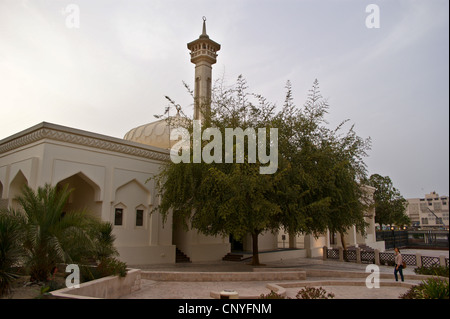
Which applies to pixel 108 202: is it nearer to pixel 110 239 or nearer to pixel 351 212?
pixel 110 239

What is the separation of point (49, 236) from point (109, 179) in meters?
6.74

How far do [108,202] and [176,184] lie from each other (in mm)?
3594

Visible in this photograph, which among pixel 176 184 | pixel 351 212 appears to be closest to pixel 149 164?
pixel 176 184

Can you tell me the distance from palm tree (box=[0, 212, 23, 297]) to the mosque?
4480 mm

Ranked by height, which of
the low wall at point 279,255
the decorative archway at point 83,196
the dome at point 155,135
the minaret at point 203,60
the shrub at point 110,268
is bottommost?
the low wall at point 279,255

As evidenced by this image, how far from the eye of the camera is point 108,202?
49.3 feet

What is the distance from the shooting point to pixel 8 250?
7660 mm

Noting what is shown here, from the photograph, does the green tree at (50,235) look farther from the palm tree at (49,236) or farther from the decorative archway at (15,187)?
the decorative archway at (15,187)

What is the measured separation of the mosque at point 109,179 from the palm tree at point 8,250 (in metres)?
4.48

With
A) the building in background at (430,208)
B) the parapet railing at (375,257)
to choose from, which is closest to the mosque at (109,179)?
the parapet railing at (375,257)

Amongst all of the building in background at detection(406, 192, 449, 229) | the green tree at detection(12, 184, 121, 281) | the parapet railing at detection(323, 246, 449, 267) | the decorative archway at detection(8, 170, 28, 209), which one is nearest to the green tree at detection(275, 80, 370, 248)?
the parapet railing at detection(323, 246, 449, 267)

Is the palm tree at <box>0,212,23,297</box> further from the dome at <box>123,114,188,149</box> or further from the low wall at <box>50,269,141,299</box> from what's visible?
the dome at <box>123,114,188,149</box>

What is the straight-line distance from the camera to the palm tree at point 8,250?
7450 millimetres

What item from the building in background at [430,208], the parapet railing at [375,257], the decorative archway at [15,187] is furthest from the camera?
the building in background at [430,208]
